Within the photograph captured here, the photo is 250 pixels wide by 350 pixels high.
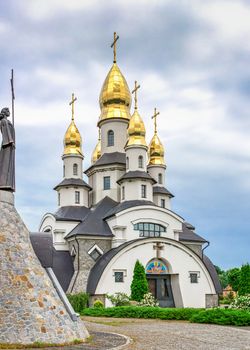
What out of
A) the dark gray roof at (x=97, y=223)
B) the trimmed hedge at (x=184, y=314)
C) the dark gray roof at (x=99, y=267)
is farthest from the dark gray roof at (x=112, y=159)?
the trimmed hedge at (x=184, y=314)

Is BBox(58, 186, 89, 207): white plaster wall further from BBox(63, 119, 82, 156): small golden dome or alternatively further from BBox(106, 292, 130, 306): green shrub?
BBox(106, 292, 130, 306): green shrub

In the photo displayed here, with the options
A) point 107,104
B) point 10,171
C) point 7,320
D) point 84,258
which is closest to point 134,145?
point 107,104

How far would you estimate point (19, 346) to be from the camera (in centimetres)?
1196

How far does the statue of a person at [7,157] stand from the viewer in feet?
47.8

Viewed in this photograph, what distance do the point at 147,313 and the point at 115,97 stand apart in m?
20.3

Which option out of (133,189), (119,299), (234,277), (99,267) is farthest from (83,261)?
(234,277)

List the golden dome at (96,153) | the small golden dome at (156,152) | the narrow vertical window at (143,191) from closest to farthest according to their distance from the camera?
Answer: 1. the narrow vertical window at (143,191)
2. the small golden dome at (156,152)
3. the golden dome at (96,153)

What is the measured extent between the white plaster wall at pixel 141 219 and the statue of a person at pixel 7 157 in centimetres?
2101

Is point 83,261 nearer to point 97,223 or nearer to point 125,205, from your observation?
point 97,223

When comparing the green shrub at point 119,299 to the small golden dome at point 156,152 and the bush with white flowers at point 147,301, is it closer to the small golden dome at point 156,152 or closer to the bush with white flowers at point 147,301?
the bush with white flowers at point 147,301

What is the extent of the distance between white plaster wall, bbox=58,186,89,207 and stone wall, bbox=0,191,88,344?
84.7 ft

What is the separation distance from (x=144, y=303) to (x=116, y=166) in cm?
1195

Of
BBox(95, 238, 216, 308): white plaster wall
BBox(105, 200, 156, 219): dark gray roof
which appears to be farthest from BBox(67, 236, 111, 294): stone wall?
BBox(105, 200, 156, 219): dark gray roof

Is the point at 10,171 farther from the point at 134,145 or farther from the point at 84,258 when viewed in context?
the point at 134,145
